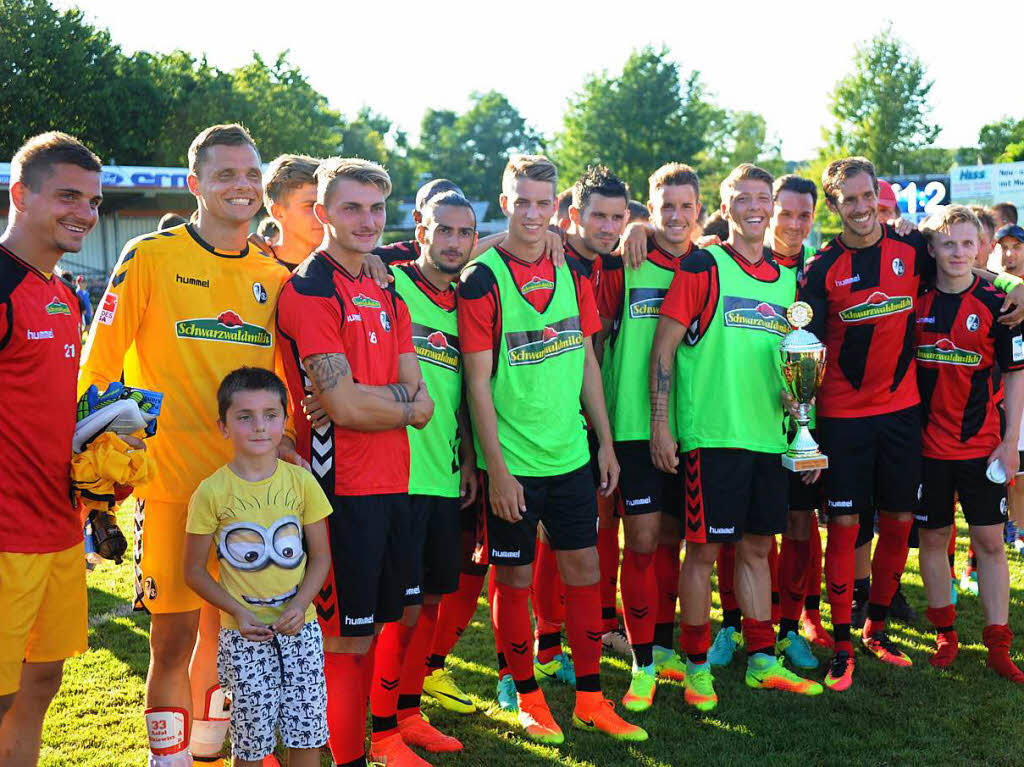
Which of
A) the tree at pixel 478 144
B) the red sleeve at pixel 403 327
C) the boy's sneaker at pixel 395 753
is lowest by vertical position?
the boy's sneaker at pixel 395 753

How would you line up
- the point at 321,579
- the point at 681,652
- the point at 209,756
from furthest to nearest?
the point at 681,652
the point at 209,756
the point at 321,579

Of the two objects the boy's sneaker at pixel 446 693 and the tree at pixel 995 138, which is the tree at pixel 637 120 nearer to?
the tree at pixel 995 138

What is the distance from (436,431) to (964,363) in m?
3.10

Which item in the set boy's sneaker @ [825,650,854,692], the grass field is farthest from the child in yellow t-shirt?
boy's sneaker @ [825,650,854,692]

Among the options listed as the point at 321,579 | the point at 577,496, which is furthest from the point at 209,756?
the point at 577,496

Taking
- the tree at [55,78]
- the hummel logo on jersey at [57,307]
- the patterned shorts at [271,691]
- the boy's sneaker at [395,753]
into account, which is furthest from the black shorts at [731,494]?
the tree at [55,78]

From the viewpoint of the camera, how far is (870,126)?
143ft

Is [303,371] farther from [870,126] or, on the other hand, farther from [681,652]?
[870,126]

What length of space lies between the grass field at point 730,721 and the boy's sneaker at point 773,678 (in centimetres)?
6

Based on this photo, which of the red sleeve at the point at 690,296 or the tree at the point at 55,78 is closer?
the red sleeve at the point at 690,296

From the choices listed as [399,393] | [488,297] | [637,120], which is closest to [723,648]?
[488,297]

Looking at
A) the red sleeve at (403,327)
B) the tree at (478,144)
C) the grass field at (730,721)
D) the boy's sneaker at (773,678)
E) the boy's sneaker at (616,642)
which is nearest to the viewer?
the red sleeve at (403,327)

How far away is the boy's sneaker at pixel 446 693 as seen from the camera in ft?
15.8

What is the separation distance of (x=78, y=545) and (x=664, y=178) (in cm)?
347
